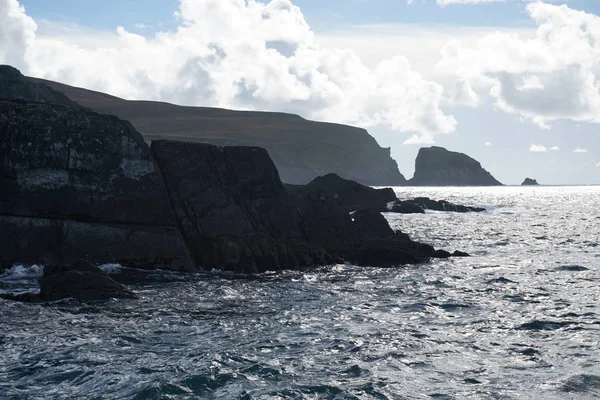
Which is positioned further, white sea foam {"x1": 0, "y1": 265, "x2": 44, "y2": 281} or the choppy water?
white sea foam {"x1": 0, "y1": 265, "x2": 44, "y2": 281}

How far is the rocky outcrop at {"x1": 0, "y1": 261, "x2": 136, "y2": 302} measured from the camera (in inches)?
815

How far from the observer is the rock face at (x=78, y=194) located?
1072 inches

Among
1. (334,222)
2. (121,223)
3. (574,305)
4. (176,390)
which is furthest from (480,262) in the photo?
(176,390)

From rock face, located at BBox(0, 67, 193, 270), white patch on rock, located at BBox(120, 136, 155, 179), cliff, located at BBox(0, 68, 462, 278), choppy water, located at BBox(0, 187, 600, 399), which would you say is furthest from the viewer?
white patch on rock, located at BBox(120, 136, 155, 179)

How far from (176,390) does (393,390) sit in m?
4.71

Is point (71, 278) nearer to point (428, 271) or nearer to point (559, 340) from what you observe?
point (559, 340)

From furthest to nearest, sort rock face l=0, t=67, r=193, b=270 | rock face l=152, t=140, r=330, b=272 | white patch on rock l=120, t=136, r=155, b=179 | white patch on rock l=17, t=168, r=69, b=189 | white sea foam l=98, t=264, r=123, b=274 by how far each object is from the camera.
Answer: rock face l=152, t=140, r=330, b=272 → white patch on rock l=120, t=136, r=155, b=179 → white patch on rock l=17, t=168, r=69, b=189 → rock face l=0, t=67, r=193, b=270 → white sea foam l=98, t=264, r=123, b=274

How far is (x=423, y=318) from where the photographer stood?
20.2 meters

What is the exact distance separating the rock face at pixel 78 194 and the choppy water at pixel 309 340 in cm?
159

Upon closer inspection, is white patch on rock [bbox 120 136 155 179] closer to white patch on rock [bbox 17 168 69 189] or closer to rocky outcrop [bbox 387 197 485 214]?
white patch on rock [bbox 17 168 69 189]

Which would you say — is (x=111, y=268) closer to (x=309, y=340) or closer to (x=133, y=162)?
(x=133, y=162)

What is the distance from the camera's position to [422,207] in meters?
94.4

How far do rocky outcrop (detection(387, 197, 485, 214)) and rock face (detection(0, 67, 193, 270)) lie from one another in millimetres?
59360

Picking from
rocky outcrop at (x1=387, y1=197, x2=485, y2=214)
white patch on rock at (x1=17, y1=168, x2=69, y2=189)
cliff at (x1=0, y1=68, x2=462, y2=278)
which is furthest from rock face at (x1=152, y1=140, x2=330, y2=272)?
rocky outcrop at (x1=387, y1=197, x2=485, y2=214)
